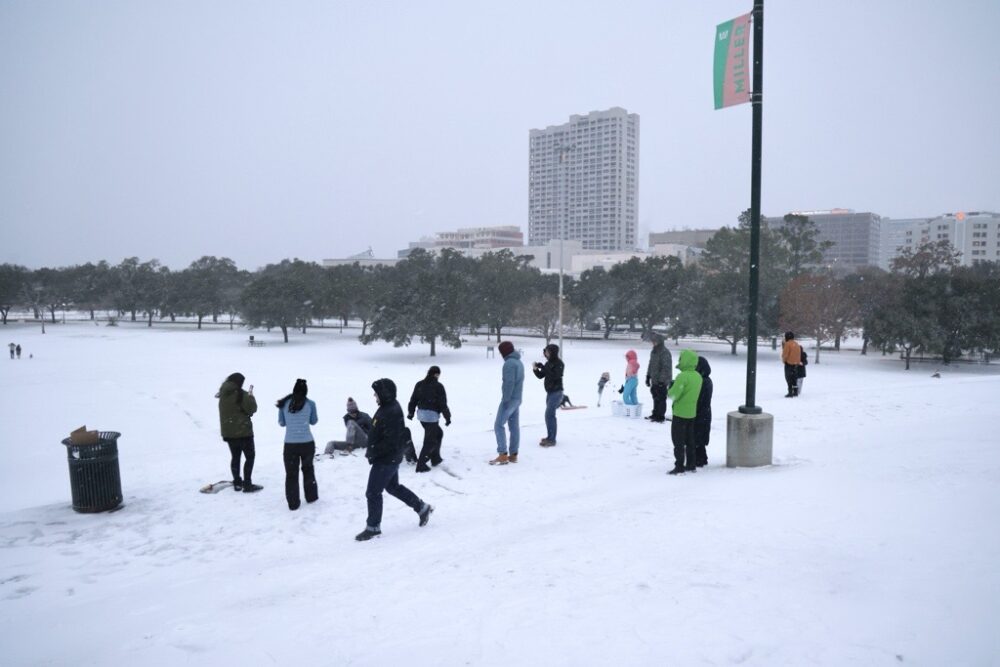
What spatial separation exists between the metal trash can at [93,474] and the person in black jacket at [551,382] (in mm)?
6087

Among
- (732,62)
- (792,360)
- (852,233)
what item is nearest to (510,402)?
(732,62)

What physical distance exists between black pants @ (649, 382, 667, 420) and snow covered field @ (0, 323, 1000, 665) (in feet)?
2.55

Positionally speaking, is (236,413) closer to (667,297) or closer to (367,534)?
(367,534)

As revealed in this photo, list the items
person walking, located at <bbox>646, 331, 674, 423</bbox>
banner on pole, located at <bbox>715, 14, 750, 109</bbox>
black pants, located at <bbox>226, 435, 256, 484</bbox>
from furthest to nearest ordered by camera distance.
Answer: person walking, located at <bbox>646, 331, 674, 423</bbox>, banner on pole, located at <bbox>715, 14, 750, 109</bbox>, black pants, located at <bbox>226, 435, 256, 484</bbox>

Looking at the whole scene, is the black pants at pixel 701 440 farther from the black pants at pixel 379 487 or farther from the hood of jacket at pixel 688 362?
the black pants at pixel 379 487

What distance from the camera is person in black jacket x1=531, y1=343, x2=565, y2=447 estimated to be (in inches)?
408

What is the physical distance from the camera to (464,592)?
518 cm

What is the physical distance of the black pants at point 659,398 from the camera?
40.9 feet

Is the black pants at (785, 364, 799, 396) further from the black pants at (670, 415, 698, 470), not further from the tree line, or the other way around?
the tree line

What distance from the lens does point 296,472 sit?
788 centimetres

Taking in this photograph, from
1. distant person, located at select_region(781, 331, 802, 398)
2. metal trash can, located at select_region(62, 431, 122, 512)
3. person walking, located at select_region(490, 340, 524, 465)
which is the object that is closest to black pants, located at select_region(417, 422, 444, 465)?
person walking, located at select_region(490, 340, 524, 465)

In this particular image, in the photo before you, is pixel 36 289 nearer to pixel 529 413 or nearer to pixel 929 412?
pixel 529 413

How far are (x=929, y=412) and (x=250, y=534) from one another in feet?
43.6

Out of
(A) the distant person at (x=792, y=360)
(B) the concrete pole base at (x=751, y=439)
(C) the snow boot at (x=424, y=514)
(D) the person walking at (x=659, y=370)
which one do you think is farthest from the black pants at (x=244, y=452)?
(A) the distant person at (x=792, y=360)
